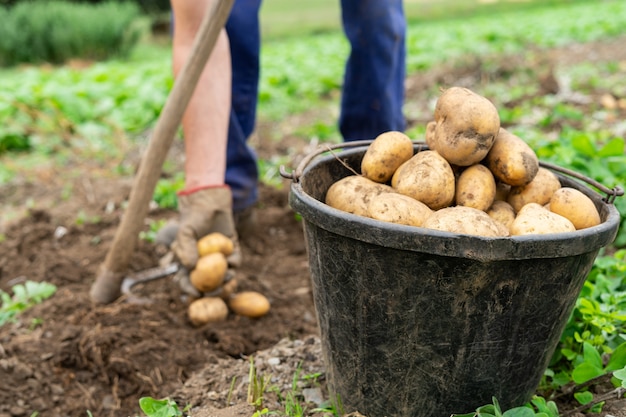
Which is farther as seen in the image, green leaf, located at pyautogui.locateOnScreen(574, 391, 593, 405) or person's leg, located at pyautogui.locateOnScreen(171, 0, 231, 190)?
person's leg, located at pyautogui.locateOnScreen(171, 0, 231, 190)

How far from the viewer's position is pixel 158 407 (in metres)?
1.80

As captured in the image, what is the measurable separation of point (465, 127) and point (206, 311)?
1.32 metres

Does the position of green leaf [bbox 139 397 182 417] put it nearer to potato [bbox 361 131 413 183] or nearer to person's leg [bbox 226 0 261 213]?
potato [bbox 361 131 413 183]

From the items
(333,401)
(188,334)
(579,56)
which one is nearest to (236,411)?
(333,401)

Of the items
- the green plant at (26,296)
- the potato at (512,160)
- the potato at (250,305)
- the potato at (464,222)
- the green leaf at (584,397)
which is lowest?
the green plant at (26,296)

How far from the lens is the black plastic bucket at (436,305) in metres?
1.35

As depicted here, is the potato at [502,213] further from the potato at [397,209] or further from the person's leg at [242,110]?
the person's leg at [242,110]

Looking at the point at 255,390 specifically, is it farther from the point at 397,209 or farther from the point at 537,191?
the point at 537,191

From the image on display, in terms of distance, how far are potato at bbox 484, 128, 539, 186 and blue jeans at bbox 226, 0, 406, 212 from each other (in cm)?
154

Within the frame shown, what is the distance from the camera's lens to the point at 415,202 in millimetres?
1557

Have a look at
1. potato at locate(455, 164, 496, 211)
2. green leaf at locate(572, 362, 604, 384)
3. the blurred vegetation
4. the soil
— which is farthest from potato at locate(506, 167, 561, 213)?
the blurred vegetation

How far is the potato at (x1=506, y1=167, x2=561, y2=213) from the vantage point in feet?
5.64

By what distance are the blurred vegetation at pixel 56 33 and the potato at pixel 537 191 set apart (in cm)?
1473

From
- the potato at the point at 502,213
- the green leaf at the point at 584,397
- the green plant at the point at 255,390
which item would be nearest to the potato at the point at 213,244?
the green plant at the point at 255,390
